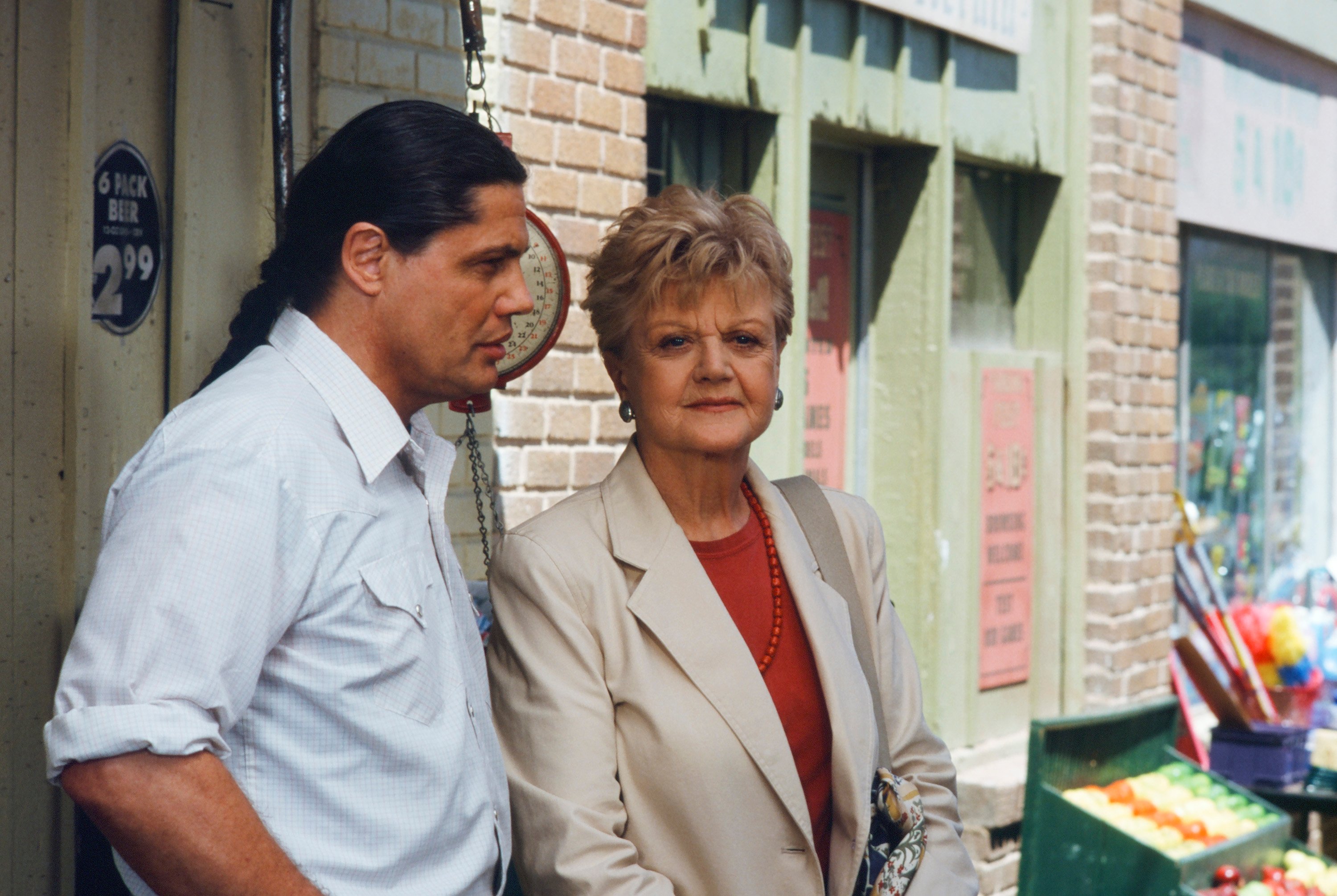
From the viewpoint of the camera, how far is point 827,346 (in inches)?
202

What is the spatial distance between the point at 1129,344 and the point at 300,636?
16.4 ft

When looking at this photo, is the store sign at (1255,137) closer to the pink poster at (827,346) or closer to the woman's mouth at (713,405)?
the pink poster at (827,346)

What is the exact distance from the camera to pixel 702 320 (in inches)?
90.0

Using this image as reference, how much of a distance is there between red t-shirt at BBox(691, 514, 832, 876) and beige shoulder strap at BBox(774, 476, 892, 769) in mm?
112

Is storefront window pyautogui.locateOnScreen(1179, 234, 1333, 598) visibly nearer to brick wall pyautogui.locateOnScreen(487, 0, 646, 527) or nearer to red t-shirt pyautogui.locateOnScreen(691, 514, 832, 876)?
brick wall pyautogui.locateOnScreen(487, 0, 646, 527)

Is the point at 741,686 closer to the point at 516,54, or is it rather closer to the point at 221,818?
the point at 221,818

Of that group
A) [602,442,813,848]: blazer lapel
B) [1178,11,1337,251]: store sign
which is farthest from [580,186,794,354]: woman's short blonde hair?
[1178,11,1337,251]: store sign

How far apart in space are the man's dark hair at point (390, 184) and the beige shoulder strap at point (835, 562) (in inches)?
35.4

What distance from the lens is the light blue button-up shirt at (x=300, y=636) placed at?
1439mm

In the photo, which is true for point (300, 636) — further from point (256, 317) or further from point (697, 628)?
point (697, 628)

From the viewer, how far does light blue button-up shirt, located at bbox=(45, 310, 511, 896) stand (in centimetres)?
144

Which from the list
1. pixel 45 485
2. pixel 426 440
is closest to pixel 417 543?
pixel 426 440

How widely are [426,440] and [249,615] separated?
509 mm

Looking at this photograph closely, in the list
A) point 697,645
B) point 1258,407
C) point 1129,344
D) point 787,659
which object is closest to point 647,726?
point 697,645
